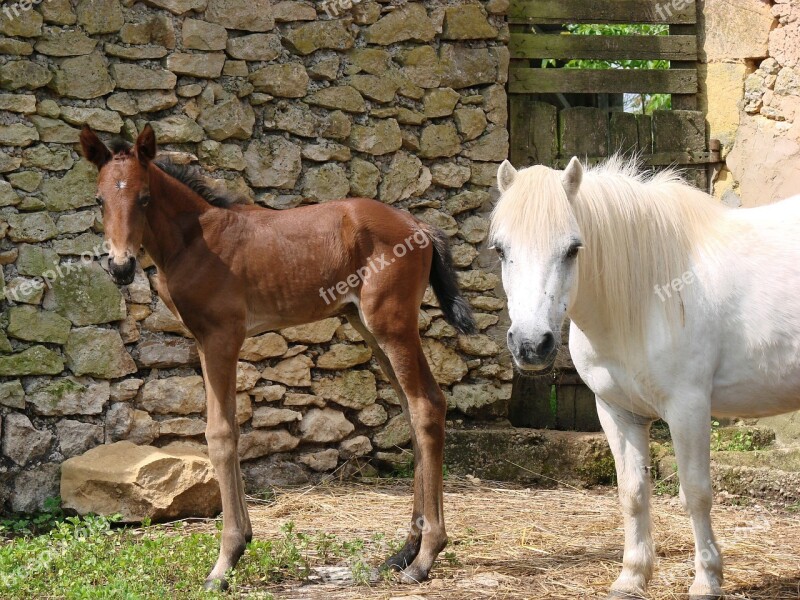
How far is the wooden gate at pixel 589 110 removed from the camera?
6.70 metres

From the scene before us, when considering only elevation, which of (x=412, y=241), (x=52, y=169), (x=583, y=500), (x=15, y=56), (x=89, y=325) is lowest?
(x=583, y=500)

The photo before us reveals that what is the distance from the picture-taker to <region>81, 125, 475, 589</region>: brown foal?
4.41m

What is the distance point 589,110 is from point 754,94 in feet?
3.74

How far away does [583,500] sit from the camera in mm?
5965

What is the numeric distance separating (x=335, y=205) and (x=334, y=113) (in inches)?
60.0

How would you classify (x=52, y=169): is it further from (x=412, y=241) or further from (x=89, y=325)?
(x=412, y=241)

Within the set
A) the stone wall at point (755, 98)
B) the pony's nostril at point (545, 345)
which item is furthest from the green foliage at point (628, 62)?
the pony's nostril at point (545, 345)

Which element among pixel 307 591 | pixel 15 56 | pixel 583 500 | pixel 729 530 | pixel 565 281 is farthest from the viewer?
pixel 583 500

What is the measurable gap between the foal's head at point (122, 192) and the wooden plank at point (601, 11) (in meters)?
3.27

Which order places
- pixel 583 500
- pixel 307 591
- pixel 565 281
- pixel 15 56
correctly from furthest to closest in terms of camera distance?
1. pixel 583 500
2. pixel 15 56
3. pixel 307 591
4. pixel 565 281

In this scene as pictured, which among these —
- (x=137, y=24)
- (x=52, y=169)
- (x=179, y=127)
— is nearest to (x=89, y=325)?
(x=52, y=169)

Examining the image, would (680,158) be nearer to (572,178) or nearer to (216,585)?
(572,178)

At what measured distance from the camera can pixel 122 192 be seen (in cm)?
438

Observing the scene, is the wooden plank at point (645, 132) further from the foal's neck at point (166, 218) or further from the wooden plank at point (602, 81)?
the foal's neck at point (166, 218)
